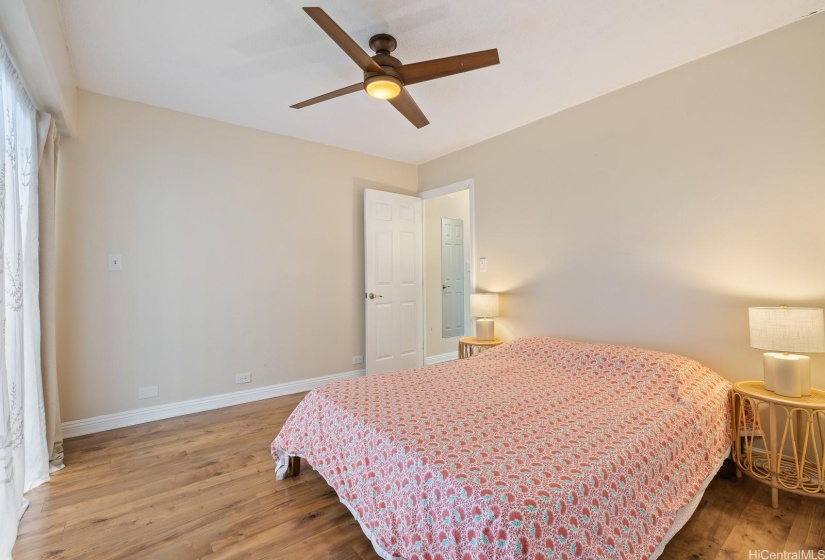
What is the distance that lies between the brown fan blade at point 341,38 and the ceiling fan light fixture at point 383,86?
4 centimetres

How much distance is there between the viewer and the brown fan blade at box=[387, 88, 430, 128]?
2154mm

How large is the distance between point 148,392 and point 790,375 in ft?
13.6

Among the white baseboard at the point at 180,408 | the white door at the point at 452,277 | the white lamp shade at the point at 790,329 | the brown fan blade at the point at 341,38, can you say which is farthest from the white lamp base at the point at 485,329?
the brown fan blade at the point at 341,38

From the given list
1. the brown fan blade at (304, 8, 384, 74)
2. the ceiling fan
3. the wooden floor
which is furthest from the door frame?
the wooden floor

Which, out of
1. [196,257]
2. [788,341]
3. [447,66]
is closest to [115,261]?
[196,257]

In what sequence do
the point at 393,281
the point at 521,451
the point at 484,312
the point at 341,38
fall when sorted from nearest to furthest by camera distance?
the point at 521,451 → the point at 341,38 → the point at 484,312 → the point at 393,281

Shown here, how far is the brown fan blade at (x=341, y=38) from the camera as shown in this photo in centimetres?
153

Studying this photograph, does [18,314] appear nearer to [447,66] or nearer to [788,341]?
[447,66]

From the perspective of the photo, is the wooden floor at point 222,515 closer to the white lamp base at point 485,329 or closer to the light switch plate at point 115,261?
the light switch plate at point 115,261

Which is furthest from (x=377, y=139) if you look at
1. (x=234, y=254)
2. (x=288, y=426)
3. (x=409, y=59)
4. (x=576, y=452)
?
(x=576, y=452)

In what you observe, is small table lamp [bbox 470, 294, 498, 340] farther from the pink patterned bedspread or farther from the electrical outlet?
the electrical outlet

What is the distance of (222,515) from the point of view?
175cm

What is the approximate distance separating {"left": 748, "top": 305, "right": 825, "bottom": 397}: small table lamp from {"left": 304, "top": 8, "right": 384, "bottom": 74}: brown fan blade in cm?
237

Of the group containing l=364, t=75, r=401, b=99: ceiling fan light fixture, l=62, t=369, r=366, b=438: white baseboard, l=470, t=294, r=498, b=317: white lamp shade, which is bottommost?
l=62, t=369, r=366, b=438: white baseboard
